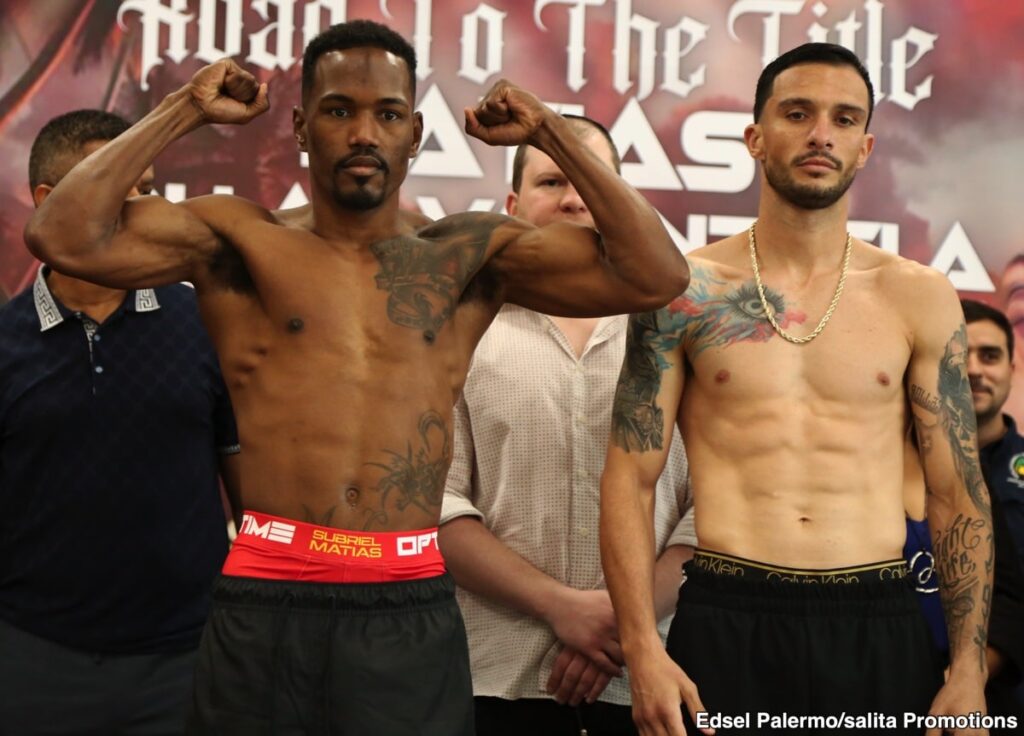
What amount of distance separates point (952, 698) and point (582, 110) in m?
1.98

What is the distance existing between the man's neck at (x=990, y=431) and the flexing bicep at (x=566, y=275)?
1493 millimetres

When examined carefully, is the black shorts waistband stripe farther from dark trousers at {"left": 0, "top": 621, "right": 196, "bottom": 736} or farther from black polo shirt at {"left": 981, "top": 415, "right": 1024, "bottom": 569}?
dark trousers at {"left": 0, "top": 621, "right": 196, "bottom": 736}

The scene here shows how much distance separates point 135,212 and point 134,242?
0.19 feet

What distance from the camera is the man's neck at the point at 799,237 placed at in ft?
9.07

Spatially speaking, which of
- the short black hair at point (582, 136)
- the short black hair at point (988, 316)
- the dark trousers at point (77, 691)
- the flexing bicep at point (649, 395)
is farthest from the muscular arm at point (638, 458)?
the short black hair at point (988, 316)

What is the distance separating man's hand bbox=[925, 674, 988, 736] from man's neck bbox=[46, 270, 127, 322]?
72.8 inches

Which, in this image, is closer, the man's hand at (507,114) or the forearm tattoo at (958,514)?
the man's hand at (507,114)

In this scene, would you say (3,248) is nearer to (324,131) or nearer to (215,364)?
(215,364)

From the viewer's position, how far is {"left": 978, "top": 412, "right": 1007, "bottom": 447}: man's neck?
3500 mm

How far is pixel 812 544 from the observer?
99.7 inches

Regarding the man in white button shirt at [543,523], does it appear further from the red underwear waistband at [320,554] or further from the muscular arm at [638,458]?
the red underwear waistband at [320,554]

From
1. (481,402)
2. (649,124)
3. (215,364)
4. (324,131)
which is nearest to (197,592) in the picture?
(215,364)

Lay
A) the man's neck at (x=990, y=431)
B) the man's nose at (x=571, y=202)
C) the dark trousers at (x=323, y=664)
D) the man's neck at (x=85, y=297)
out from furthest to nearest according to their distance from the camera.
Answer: the man's neck at (x=990, y=431) < the man's nose at (x=571, y=202) < the man's neck at (x=85, y=297) < the dark trousers at (x=323, y=664)

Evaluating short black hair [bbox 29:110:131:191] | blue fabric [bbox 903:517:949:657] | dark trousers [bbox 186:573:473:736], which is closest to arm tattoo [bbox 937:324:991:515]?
blue fabric [bbox 903:517:949:657]
